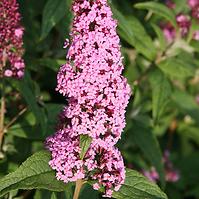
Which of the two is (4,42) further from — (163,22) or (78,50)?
(163,22)

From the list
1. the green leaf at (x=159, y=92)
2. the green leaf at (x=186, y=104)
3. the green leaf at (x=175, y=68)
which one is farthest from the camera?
the green leaf at (x=186, y=104)

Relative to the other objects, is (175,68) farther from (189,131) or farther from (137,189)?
(137,189)

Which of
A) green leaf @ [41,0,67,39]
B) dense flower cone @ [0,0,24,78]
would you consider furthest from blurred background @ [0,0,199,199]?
dense flower cone @ [0,0,24,78]

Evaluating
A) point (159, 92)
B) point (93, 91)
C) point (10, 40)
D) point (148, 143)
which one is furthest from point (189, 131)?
point (93, 91)

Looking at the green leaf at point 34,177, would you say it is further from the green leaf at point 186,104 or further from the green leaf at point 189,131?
the green leaf at point 189,131

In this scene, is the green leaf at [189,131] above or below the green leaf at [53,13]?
below

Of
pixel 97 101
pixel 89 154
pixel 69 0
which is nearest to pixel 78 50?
pixel 97 101

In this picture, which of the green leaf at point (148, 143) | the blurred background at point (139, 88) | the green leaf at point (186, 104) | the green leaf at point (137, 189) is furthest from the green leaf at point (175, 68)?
the green leaf at point (137, 189)
